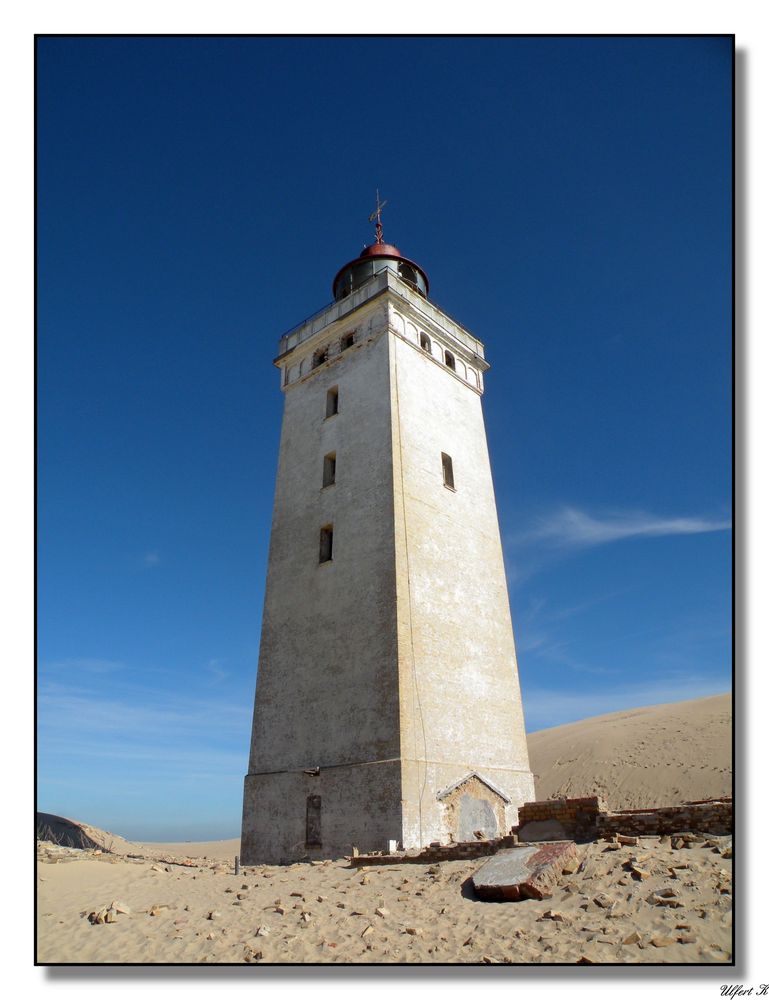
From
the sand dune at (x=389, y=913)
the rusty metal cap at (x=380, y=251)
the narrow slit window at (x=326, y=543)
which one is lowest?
the sand dune at (x=389, y=913)

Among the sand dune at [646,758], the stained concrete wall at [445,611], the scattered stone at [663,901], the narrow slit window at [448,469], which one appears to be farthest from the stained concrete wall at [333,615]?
the sand dune at [646,758]

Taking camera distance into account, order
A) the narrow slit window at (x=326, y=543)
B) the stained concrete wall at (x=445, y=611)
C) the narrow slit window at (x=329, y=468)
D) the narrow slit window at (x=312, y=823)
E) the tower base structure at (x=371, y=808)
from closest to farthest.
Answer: the tower base structure at (x=371, y=808), the stained concrete wall at (x=445, y=611), the narrow slit window at (x=312, y=823), the narrow slit window at (x=326, y=543), the narrow slit window at (x=329, y=468)

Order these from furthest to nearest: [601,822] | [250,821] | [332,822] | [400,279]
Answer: [400,279] < [250,821] < [332,822] < [601,822]

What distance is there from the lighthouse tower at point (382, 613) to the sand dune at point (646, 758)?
15259mm

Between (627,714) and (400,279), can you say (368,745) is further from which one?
(627,714)

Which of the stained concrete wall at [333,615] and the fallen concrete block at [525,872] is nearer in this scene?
the fallen concrete block at [525,872]

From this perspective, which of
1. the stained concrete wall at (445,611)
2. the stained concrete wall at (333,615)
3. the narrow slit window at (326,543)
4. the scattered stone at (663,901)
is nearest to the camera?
the scattered stone at (663,901)

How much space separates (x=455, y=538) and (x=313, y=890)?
9955 mm

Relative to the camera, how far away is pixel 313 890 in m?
10.4

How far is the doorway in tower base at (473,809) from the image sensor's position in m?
14.1

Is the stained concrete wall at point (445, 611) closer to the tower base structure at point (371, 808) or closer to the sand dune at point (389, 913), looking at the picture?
the tower base structure at point (371, 808)

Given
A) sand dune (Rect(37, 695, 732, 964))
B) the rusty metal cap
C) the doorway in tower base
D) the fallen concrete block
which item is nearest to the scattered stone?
sand dune (Rect(37, 695, 732, 964))

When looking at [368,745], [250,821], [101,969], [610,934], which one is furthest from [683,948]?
[250,821]

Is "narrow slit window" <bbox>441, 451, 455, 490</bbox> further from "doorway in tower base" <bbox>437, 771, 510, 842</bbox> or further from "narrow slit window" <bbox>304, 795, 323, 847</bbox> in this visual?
"narrow slit window" <bbox>304, 795, 323, 847</bbox>
